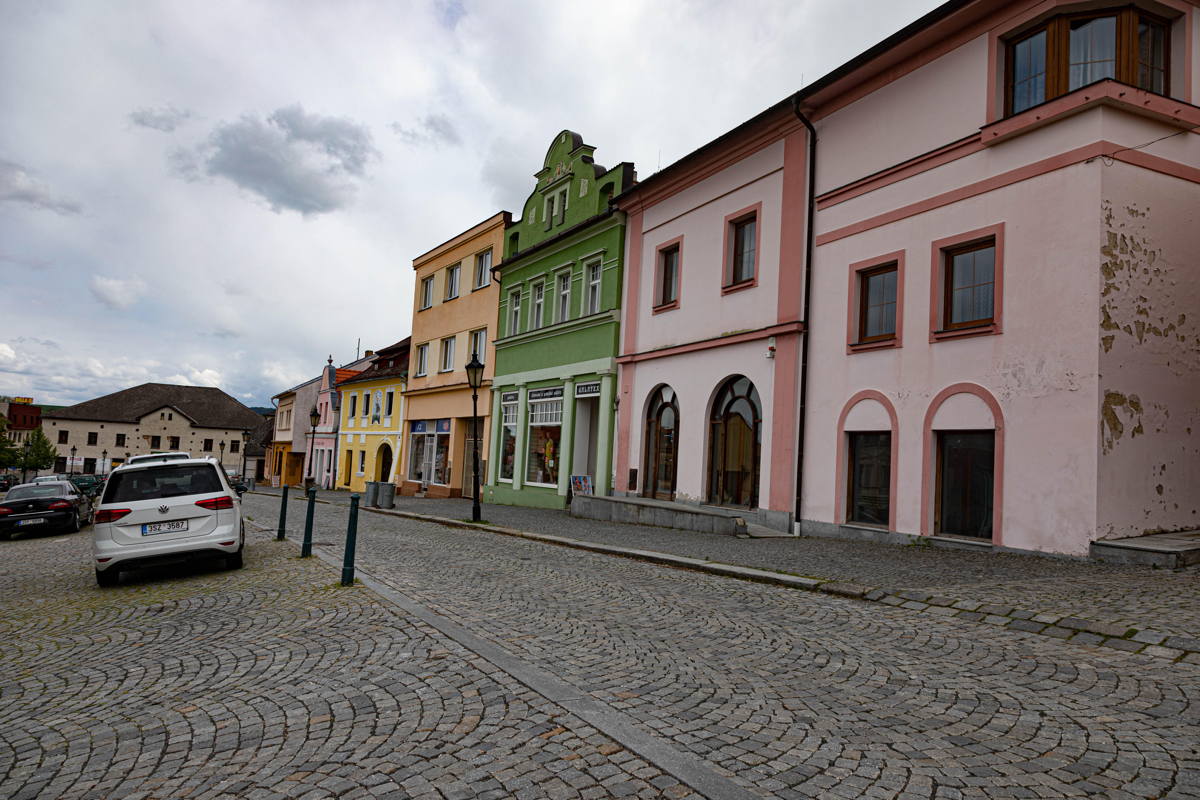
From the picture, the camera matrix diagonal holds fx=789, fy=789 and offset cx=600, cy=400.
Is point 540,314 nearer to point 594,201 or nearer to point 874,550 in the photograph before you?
point 594,201

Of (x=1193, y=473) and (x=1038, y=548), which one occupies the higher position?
(x=1193, y=473)

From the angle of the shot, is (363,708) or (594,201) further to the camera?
(594,201)

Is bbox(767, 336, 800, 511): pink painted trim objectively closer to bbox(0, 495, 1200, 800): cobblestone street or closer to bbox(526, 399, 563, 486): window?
bbox(0, 495, 1200, 800): cobblestone street

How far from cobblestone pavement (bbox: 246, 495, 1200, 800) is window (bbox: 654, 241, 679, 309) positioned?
12804 millimetres

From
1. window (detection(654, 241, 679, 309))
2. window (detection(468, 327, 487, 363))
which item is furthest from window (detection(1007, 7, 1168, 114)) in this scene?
window (detection(468, 327, 487, 363))

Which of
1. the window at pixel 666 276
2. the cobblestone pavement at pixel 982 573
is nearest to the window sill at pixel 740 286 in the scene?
the window at pixel 666 276

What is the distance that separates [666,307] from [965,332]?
350 inches

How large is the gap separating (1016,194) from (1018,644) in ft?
27.0

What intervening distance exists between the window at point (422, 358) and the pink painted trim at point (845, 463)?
24.3m

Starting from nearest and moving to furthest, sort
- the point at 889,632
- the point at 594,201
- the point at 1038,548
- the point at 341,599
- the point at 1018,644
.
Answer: the point at 1018,644 → the point at 889,632 → the point at 341,599 → the point at 1038,548 → the point at 594,201

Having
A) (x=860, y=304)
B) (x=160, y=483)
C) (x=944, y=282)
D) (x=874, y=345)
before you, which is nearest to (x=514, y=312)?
(x=860, y=304)

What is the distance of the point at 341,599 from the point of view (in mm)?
8242

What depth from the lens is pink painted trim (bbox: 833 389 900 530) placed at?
13.6 m

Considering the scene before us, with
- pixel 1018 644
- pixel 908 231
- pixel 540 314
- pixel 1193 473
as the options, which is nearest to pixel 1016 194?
pixel 908 231
